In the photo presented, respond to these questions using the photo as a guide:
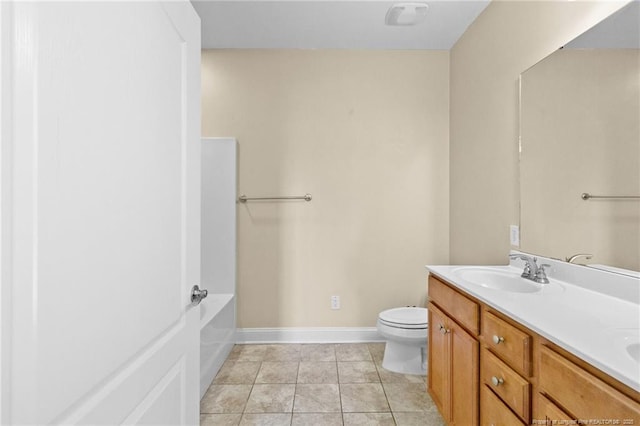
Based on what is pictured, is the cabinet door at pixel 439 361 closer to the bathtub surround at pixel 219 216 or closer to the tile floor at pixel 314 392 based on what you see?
the tile floor at pixel 314 392

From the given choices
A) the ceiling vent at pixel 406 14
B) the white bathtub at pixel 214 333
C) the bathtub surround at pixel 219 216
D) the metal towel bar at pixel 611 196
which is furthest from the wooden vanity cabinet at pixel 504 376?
the ceiling vent at pixel 406 14

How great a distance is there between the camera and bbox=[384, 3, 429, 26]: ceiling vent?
239 cm

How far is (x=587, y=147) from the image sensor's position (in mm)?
1486

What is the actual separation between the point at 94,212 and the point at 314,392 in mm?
1915

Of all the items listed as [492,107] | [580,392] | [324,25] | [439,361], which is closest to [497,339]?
[580,392]

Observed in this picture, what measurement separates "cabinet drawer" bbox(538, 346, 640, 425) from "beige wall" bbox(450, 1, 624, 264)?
47.9 inches

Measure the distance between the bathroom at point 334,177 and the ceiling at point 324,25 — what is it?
0.12 m

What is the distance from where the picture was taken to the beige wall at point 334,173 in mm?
3037

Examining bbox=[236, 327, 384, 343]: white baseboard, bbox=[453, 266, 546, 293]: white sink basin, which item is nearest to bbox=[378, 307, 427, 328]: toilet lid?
bbox=[236, 327, 384, 343]: white baseboard

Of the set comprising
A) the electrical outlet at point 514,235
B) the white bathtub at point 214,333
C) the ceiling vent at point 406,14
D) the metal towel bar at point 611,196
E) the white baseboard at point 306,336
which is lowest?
the white baseboard at point 306,336

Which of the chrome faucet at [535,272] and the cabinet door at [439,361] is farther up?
the chrome faucet at [535,272]

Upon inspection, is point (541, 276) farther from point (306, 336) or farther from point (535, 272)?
point (306, 336)

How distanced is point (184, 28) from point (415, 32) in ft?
7.01

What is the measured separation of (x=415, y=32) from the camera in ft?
9.02
